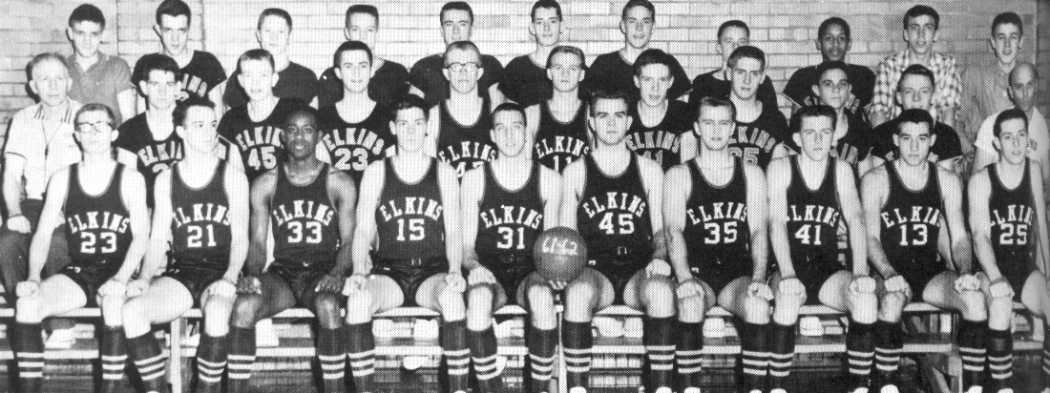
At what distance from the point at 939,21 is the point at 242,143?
347 centimetres

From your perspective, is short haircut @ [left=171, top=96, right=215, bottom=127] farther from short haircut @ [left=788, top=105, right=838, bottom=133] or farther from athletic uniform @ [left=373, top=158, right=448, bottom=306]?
short haircut @ [left=788, top=105, right=838, bottom=133]

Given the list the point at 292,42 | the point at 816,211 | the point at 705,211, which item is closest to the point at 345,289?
the point at 292,42

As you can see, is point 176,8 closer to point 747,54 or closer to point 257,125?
point 257,125

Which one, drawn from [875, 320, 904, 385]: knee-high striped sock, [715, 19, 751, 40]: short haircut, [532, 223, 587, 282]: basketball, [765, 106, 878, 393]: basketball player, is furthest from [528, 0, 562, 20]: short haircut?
[875, 320, 904, 385]: knee-high striped sock

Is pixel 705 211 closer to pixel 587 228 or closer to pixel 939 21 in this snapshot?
pixel 587 228

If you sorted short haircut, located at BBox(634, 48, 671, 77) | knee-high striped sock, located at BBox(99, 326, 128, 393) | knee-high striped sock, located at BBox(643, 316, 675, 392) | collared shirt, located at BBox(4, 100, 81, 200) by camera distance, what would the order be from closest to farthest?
1. knee-high striped sock, located at BBox(99, 326, 128, 393)
2. knee-high striped sock, located at BBox(643, 316, 675, 392)
3. collared shirt, located at BBox(4, 100, 81, 200)
4. short haircut, located at BBox(634, 48, 671, 77)

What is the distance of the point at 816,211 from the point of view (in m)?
4.50

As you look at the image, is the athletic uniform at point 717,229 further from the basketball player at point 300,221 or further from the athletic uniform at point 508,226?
the basketball player at point 300,221

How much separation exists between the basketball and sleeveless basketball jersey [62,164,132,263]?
189cm

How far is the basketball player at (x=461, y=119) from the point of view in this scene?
456 cm

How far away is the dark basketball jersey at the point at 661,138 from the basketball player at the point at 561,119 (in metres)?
0.24

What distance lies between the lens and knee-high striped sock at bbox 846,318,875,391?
14.1 ft

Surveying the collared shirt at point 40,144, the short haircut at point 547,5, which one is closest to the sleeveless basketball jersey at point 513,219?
the short haircut at point 547,5

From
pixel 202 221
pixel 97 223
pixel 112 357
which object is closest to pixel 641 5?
pixel 202 221
